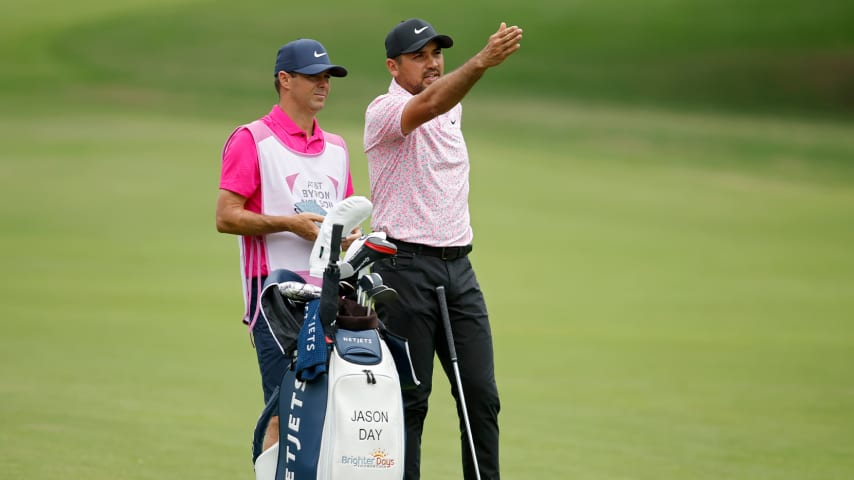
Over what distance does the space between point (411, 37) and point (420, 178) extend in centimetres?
56

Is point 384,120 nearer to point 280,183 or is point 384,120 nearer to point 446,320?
point 280,183

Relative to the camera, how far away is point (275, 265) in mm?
4730

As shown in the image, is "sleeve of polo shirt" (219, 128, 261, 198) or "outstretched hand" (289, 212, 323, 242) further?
"sleeve of polo shirt" (219, 128, 261, 198)

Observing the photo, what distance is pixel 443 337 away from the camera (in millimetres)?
4992

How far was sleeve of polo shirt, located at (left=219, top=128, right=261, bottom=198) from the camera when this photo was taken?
A: 4672 mm

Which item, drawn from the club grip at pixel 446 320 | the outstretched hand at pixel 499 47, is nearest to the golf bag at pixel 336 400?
the club grip at pixel 446 320

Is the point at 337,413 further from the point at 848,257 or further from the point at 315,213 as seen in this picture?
the point at 848,257

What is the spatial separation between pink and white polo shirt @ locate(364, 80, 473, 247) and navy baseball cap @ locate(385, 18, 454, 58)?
0.18 metres

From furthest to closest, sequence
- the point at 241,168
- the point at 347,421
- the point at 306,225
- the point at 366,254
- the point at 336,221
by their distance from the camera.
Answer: the point at 241,168 → the point at 306,225 → the point at 366,254 → the point at 336,221 → the point at 347,421

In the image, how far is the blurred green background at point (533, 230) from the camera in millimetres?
7160

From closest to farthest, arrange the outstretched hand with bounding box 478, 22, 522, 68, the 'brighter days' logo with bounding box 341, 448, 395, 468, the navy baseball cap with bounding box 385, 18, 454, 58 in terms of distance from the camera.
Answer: the 'brighter days' logo with bounding box 341, 448, 395, 468, the outstretched hand with bounding box 478, 22, 522, 68, the navy baseball cap with bounding box 385, 18, 454, 58

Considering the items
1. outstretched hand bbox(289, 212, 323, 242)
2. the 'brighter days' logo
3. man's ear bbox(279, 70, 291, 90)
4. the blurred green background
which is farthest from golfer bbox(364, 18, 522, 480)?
the blurred green background

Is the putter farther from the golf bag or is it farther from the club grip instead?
the golf bag

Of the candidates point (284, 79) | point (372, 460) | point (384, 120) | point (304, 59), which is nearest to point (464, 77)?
point (384, 120)
